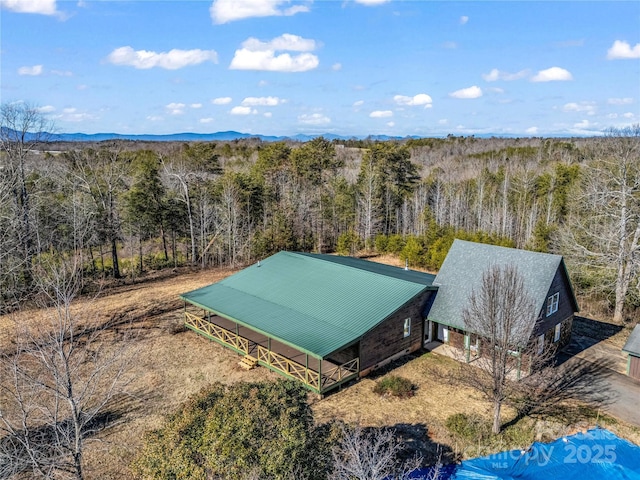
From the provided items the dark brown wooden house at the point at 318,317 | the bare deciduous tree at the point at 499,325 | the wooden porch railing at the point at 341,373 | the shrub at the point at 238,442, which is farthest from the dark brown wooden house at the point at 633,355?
the shrub at the point at 238,442

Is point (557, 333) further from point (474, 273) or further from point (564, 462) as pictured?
point (564, 462)

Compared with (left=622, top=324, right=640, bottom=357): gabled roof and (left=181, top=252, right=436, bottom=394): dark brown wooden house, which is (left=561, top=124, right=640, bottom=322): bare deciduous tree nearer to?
(left=622, top=324, right=640, bottom=357): gabled roof

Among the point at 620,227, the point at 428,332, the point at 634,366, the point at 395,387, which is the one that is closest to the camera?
the point at 395,387

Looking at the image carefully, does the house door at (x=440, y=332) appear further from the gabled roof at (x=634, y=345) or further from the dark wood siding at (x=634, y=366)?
the dark wood siding at (x=634, y=366)

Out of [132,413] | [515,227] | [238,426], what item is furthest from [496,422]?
[515,227]

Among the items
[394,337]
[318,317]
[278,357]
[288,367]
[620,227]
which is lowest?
[288,367]

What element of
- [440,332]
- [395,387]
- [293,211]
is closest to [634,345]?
[440,332]

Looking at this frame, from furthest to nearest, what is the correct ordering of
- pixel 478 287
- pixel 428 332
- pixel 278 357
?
pixel 428 332 < pixel 478 287 < pixel 278 357
